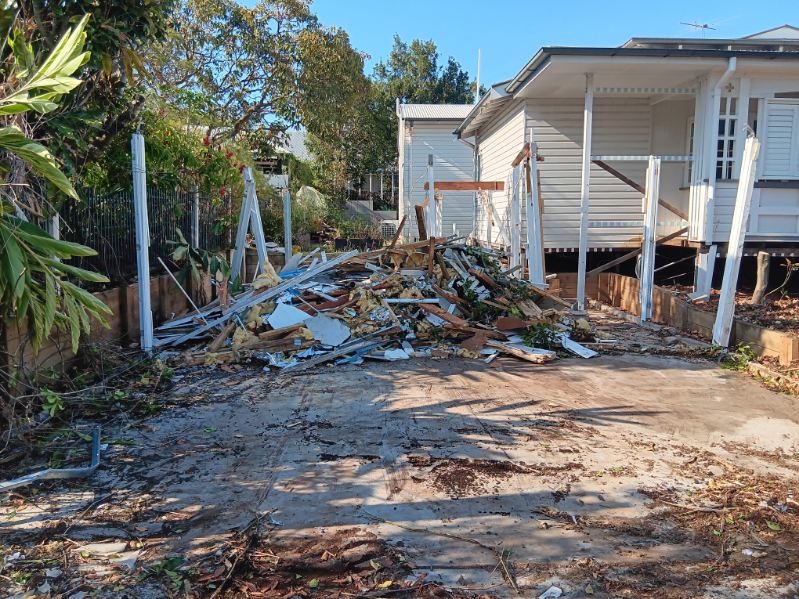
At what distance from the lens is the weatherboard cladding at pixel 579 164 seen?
1281cm

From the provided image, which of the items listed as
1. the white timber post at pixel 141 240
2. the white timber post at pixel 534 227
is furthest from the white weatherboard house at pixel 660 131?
the white timber post at pixel 141 240

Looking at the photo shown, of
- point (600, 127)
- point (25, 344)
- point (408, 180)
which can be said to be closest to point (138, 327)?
point (25, 344)

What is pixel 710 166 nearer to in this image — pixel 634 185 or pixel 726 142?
pixel 726 142

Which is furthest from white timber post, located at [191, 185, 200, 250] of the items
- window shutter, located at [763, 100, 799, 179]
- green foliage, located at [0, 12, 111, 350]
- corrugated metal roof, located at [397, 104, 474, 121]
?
corrugated metal roof, located at [397, 104, 474, 121]

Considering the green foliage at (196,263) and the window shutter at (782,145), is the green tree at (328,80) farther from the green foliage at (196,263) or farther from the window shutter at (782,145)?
the window shutter at (782,145)

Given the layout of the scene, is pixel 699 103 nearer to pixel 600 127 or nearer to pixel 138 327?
pixel 600 127

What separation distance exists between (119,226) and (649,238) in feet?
26.2

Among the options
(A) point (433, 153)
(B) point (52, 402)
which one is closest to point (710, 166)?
(B) point (52, 402)

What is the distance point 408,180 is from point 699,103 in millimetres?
15735

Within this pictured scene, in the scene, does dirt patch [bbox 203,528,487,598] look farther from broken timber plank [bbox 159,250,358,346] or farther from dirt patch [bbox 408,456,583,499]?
broken timber plank [bbox 159,250,358,346]

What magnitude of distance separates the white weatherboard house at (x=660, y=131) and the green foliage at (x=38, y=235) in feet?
27.4

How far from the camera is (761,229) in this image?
10.9 metres

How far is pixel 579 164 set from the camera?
1298 centimetres

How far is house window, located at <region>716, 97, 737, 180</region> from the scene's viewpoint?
11023 mm
